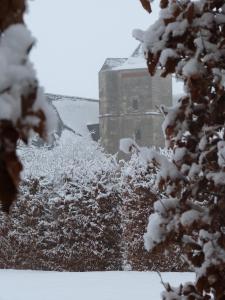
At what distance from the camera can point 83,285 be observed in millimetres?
9406

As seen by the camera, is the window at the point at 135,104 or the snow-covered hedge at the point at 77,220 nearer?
the snow-covered hedge at the point at 77,220

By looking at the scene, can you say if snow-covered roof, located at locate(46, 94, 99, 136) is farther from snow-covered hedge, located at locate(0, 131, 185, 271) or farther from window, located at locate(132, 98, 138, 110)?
snow-covered hedge, located at locate(0, 131, 185, 271)

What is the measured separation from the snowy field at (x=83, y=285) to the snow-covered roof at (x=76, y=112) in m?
40.7

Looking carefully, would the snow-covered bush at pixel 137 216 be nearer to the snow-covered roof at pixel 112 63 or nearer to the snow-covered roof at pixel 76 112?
the snow-covered roof at pixel 76 112

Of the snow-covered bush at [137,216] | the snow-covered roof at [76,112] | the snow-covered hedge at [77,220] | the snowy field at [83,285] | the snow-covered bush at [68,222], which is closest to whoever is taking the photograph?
the snowy field at [83,285]

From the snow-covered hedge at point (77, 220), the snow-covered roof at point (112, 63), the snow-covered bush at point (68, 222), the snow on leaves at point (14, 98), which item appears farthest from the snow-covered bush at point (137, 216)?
the snow-covered roof at point (112, 63)

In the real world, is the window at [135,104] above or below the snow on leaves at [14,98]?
below

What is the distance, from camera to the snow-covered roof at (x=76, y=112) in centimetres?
5241

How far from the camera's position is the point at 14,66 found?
127 cm

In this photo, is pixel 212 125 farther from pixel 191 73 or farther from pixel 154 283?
pixel 154 283

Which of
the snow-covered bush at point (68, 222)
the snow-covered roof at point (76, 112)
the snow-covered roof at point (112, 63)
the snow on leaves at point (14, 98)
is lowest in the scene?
the snow-covered roof at point (76, 112)

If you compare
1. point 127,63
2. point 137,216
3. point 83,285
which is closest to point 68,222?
point 137,216

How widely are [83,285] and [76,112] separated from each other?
150 ft

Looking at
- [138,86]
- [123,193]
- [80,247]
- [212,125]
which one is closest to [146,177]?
[123,193]
